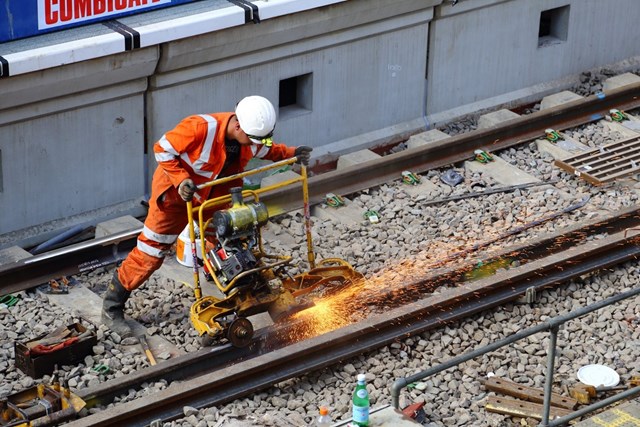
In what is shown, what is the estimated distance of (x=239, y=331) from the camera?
9586 mm

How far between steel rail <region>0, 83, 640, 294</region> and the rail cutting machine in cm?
136

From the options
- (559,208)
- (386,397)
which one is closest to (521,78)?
(559,208)

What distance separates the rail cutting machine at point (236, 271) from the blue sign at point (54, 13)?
236 centimetres

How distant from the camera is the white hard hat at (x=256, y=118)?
9422 millimetres

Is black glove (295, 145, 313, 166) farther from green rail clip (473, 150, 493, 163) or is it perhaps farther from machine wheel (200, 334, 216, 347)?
green rail clip (473, 150, 493, 163)

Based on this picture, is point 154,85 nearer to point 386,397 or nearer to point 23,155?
point 23,155

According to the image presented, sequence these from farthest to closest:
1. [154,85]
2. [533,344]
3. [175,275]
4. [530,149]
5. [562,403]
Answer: [530,149], [154,85], [175,275], [533,344], [562,403]

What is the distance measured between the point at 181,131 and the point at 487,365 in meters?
2.62

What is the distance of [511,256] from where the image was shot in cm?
1102

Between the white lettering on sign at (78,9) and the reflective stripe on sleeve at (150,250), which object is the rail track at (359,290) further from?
the white lettering on sign at (78,9)

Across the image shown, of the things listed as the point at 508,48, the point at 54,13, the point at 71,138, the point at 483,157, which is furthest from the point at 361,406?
the point at 508,48

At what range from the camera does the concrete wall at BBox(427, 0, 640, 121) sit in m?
13.8

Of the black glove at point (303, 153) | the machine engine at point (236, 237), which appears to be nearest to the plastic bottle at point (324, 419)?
the machine engine at point (236, 237)

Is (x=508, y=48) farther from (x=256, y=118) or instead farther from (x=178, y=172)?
(x=178, y=172)
